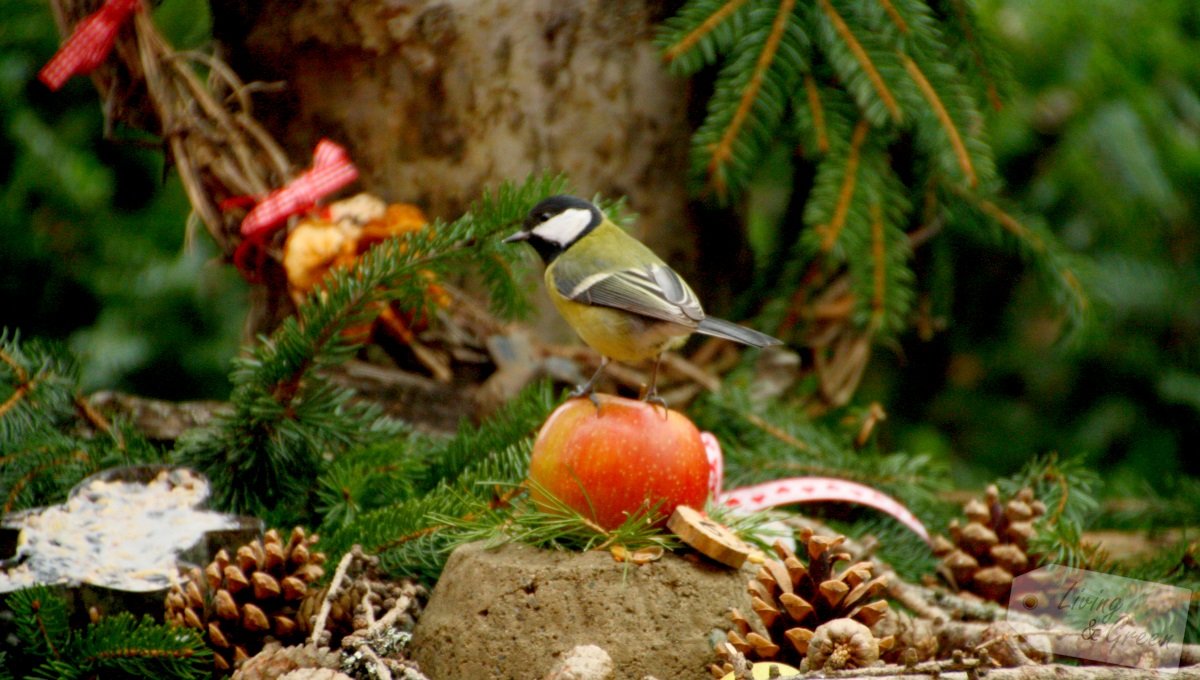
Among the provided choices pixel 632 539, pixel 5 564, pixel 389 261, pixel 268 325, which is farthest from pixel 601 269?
pixel 268 325

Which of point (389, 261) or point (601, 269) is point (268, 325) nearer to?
point (389, 261)

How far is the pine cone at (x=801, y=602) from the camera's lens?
4.23 feet

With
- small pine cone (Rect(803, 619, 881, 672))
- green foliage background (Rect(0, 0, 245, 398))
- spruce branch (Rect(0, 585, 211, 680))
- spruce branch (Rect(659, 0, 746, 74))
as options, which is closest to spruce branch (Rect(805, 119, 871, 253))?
spruce branch (Rect(659, 0, 746, 74))

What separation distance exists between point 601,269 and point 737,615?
1.81 ft

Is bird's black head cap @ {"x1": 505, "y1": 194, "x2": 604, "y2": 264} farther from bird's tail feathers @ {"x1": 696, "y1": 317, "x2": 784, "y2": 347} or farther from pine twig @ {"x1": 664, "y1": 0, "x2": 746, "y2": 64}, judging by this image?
pine twig @ {"x1": 664, "y1": 0, "x2": 746, "y2": 64}

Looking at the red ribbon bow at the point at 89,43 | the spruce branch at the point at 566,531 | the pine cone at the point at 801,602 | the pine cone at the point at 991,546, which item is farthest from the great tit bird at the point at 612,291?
the red ribbon bow at the point at 89,43

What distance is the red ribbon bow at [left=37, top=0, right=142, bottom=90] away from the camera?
2.11m

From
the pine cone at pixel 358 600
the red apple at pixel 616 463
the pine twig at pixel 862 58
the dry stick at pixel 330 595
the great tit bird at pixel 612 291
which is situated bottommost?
the pine cone at pixel 358 600

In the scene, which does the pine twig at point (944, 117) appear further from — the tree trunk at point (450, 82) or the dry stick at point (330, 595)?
the dry stick at point (330, 595)

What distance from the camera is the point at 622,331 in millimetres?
1588

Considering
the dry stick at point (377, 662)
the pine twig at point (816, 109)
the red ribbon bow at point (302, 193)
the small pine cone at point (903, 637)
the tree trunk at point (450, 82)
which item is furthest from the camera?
the tree trunk at point (450, 82)

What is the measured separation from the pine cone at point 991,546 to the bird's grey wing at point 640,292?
1.98ft

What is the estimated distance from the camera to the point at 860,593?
51.4 inches

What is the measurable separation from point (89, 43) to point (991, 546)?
184cm
